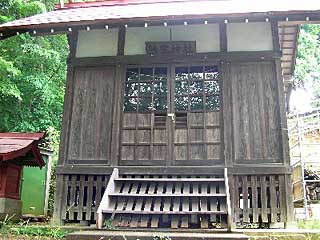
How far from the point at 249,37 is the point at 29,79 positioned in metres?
8.26

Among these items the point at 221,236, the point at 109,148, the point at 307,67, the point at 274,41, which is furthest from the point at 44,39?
the point at 307,67

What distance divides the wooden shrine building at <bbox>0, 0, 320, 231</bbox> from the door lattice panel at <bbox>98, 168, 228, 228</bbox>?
0.03 metres

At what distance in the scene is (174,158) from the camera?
6.62 m

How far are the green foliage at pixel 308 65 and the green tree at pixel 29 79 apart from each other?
12.4 metres

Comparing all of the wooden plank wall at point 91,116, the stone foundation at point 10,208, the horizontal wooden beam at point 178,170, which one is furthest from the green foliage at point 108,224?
the stone foundation at point 10,208

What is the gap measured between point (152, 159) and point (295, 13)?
3.53 metres

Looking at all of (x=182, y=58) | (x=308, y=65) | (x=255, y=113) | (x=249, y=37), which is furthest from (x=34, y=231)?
(x=308, y=65)

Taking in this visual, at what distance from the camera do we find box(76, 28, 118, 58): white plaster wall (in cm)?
729

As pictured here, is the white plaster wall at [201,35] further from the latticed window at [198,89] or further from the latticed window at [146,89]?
the latticed window at [146,89]

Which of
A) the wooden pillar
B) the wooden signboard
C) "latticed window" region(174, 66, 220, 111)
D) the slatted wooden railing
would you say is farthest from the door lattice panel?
the wooden signboard

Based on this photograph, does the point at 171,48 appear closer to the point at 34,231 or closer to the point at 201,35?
the point at 201,35

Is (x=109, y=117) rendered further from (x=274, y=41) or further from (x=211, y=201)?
(x=274, y=41)

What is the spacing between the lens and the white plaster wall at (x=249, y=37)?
22.4 feet

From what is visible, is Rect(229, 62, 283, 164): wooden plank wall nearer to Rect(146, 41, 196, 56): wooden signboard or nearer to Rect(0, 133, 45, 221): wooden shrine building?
Rect(146, 41, 196, 56): wooden signboard
